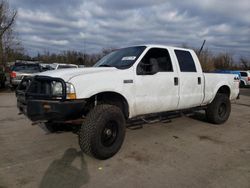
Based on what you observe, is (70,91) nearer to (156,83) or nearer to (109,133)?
(109,133)

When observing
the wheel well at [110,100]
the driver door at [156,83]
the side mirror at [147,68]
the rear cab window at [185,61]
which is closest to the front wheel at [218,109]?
the rear cab window at [185,61]

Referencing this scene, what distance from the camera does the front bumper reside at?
3.84 m

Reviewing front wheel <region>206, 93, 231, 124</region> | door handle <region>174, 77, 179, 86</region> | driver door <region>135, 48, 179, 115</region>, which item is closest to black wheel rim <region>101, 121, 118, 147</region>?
driver door <region>135, 48, 179, 115</region>

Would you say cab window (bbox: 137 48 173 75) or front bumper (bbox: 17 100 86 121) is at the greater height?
cab window (bbox: 137 48 173 75)

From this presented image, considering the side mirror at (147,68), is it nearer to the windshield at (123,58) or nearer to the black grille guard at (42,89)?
the windshield at (123,58)

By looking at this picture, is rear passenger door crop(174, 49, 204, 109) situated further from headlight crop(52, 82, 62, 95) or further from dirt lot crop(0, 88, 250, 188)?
headlight crop(52, 82, 62, 95)

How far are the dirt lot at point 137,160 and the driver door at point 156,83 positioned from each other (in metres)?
0.80

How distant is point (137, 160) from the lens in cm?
432

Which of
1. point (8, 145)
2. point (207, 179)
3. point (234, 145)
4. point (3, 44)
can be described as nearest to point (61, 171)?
point (8, 145)

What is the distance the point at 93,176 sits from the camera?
3668 mm

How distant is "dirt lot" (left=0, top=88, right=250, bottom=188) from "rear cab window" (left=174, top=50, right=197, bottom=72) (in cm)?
156

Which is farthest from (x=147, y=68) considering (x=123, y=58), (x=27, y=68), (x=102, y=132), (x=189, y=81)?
(x=27, y=68)

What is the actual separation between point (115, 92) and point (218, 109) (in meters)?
3.81

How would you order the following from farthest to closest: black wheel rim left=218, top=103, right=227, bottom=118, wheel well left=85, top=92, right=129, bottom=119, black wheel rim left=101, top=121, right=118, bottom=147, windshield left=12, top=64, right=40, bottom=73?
windshield left=12, top=64, right=40, bottom=73, black wheel rim left=218, top=103, right=227, bottom=118, wheel well left=85, top=92, right=129, bottom=119, black wheel rim left=101, top=121, right=118, bottom=147
